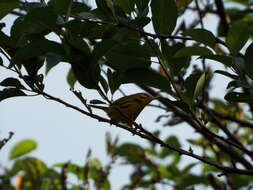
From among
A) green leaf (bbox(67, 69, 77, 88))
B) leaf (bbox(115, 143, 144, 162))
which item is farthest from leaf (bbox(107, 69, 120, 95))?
leaf (bbox(115, 143, 144, 162))

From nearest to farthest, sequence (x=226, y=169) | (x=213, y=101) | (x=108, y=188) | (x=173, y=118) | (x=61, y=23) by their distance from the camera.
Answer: (x=61, y=23)
(x=226, y=169)
(x=173, y=118)
(x=108, y=188)
(x=213, y=101)

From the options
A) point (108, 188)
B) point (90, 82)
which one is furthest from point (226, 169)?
point (108, 188)

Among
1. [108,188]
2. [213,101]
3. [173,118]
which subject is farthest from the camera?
[213,101]

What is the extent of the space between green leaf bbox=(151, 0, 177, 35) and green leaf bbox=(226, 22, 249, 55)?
167mm

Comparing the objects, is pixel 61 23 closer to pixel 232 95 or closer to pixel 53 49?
pixel 53 49

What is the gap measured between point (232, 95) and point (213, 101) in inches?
88.2

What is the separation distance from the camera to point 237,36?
1.40 metres

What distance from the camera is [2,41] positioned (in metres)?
1.43

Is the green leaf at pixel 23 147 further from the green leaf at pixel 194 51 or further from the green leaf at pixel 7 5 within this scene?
the green leaf at pixel 194 51

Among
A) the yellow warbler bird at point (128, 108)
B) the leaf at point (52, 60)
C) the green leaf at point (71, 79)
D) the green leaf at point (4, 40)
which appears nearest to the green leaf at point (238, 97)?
the yellow warbler bird at point (128, 108)

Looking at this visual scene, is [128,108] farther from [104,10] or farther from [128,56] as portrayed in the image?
[104,10]

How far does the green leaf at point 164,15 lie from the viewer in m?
1.43

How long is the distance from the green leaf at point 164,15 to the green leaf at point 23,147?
2.20 metres

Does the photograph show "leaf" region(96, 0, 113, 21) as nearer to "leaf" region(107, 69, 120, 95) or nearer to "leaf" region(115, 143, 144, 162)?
"leaf" region(107, 69, 120, 95)
